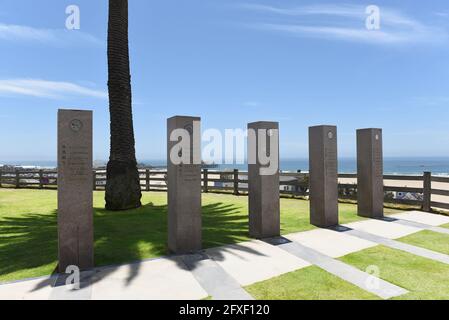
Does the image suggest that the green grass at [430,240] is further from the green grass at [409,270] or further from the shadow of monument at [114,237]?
the shadow of monument at [114,237]

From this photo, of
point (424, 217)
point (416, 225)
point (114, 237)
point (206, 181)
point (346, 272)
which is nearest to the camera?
point (346, 272)

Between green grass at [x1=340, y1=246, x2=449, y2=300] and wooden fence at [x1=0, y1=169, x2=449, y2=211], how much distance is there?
5490mm

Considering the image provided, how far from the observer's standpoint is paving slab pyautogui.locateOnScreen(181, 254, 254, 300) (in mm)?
4113

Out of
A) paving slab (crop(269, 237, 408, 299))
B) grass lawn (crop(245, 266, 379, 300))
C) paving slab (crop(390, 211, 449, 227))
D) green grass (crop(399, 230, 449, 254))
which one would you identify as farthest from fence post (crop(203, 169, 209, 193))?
grass lawn (crop(245, 266, 379, 300))

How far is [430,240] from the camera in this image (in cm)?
680

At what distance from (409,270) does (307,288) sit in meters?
1.88

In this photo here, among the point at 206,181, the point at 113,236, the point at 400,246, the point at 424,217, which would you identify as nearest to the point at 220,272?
the point at 113,236

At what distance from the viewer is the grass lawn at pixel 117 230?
5.57m

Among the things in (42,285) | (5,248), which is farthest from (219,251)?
(5,248)

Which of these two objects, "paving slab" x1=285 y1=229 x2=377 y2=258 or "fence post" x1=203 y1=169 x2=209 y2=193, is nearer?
"paving slab" x1=285 y1=229 x2=377 y2=258

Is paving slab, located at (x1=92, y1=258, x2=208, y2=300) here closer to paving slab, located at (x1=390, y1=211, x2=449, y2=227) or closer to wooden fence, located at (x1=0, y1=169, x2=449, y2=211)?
paving slab, located at (x1=390, y1=211, x2=449, y2=227)

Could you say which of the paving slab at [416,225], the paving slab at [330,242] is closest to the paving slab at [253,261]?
the paving slab at [330,242]

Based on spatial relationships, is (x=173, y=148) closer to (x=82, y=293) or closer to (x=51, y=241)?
(x=82, y=293)

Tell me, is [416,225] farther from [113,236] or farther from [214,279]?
[113,236]
